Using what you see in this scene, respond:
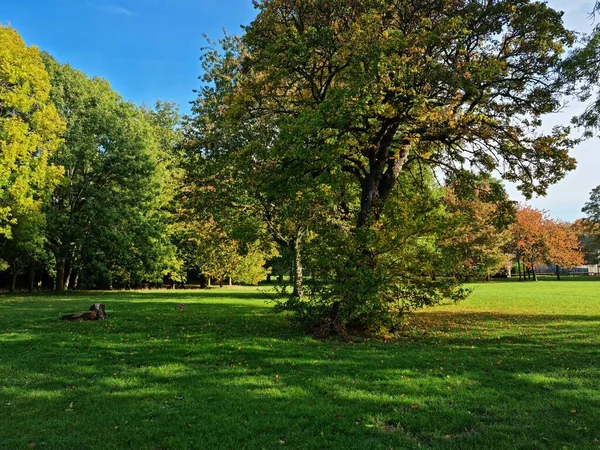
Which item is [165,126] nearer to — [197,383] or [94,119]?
[94,119]

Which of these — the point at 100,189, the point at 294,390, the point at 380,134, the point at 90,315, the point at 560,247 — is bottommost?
the point at 294,390

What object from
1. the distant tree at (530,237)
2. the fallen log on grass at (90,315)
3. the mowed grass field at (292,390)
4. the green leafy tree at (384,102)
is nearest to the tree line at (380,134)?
the green leafy tree at (384,102)

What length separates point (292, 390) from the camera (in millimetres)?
5715

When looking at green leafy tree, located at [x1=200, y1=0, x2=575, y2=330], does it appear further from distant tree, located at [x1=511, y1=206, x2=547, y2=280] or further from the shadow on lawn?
distant tree, located at [x1=511, y1=206, x2=547, y2=280]

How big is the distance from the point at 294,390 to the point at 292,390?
28mm

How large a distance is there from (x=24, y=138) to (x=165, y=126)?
25.5m

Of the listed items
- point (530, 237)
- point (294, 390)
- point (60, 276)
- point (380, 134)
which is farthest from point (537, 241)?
point (294, 390)

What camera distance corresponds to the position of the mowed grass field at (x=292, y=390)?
4258 mm

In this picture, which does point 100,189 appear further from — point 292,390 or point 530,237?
point 530,237

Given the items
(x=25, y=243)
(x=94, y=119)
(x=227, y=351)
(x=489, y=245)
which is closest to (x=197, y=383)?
(x=227, y=351)

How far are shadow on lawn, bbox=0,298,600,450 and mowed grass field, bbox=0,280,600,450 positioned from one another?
0.02 m

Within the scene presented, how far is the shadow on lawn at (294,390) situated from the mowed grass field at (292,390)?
0.02 meters

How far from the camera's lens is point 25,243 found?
901 inches

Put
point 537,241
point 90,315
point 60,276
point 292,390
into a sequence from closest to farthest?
1. point 292,390
2. point 90,315
3. point 60,276
4. point 537,241
